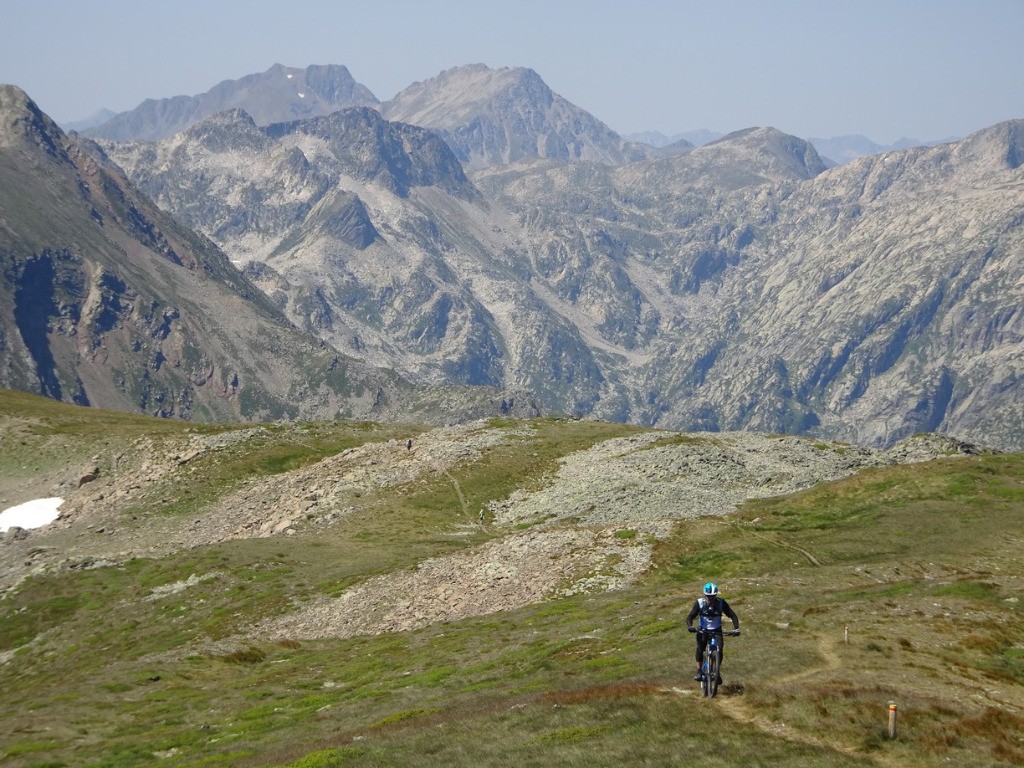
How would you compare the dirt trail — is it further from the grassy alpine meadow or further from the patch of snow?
the patch of snow

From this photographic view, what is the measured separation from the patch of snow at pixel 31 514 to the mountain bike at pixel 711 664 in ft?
318

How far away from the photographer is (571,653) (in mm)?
49531

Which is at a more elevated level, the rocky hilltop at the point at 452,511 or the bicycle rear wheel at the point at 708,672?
the bicycle rear wheel at the point at 708,672

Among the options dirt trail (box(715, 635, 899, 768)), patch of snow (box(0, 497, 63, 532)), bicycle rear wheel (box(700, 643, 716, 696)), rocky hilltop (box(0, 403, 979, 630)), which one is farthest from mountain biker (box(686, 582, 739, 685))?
patch of snow (box(0, 497, 63, 532))

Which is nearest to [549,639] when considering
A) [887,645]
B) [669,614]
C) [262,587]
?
[669,614]

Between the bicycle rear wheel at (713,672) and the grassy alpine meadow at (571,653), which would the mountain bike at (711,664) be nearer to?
the bicycle rear wheel at (713,672)

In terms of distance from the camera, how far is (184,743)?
4403 centimetres

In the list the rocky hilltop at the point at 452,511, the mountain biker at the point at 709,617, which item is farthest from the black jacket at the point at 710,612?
the rocky hilltop at the point at 452,511

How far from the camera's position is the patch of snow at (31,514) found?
4333 inches

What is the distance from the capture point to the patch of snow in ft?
361

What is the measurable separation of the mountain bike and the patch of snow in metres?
97.0

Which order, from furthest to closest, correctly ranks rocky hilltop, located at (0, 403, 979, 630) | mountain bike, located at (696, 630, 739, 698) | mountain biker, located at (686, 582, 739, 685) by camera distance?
rocky hilltop, located at (0, 403, 979, 630)
mountain biker, located at (686, 582, 739, 685)
mountain bike, located at (696, 630, 739, 698)

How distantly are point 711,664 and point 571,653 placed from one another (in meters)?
14.8

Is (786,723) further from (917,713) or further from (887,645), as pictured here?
(887,645)
